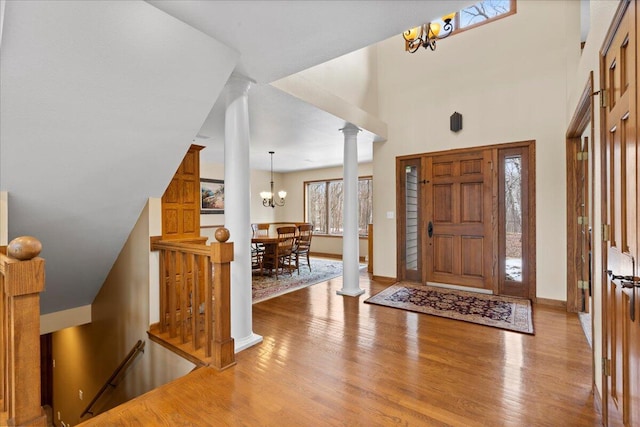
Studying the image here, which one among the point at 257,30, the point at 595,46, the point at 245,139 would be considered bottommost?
the point at 245,139

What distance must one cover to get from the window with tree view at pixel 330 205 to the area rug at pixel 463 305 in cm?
349

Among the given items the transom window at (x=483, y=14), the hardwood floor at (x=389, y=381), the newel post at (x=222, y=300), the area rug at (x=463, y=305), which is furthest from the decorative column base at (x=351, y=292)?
the transom window at (x=483, y=14)

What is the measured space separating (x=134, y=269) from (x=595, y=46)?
163 inches

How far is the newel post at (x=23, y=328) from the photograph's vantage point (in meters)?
1.34

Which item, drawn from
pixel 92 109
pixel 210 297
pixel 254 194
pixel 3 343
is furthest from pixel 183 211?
pixel 254 194

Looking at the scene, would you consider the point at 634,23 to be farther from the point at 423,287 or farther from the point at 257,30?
the point at 423,287

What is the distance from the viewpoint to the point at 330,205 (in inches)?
332

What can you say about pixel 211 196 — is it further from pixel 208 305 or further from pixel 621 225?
pixel 621 225

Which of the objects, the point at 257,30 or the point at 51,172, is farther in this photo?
the point at 51,172

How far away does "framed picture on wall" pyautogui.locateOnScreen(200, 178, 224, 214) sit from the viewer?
712 centimetres

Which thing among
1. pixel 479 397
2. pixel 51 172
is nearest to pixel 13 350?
pixel 51 172

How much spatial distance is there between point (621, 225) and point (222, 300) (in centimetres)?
240

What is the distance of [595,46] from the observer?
188 centimetres

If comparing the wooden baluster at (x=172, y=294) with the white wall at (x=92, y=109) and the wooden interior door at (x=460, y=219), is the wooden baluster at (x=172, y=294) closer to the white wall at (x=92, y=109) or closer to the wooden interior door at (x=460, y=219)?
the white wall at (x=92, y=109)
